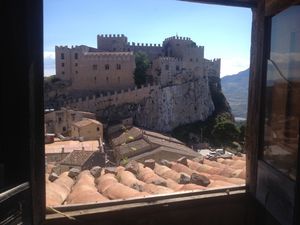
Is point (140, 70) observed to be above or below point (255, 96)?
above

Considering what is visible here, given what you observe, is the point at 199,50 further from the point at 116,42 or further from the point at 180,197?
the point at 180,197

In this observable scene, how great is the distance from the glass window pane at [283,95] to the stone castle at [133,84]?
1330 inches

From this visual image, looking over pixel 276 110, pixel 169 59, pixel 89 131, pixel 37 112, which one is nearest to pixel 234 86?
pixel 169 59

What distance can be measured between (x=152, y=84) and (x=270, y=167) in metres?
37.9

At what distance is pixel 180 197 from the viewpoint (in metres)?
2.54

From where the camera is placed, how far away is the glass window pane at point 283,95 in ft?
6.52

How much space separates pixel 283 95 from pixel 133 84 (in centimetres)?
3928

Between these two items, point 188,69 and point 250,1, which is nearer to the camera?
point 250,1

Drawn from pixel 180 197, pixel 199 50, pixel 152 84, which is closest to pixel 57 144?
pixel 180 197

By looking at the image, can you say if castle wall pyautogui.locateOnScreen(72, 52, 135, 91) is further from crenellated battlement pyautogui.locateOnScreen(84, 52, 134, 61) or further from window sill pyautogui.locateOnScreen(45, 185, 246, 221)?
window sill pyautogui.locateOnScreen(45, 185, 246, 221)

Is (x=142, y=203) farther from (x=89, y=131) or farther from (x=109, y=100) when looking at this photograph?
(x=109, y=100)

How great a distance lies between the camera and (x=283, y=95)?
2.16 metres

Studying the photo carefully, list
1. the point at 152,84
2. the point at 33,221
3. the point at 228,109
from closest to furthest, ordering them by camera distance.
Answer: the point at 33,221, the point at 152,84, the point at 228,109

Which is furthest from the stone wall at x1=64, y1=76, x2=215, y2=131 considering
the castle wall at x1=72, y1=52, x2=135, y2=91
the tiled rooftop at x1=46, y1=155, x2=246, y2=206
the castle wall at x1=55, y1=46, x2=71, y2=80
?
the tiled rooftop at x1=46, y1=155, x2=246, y2=206
